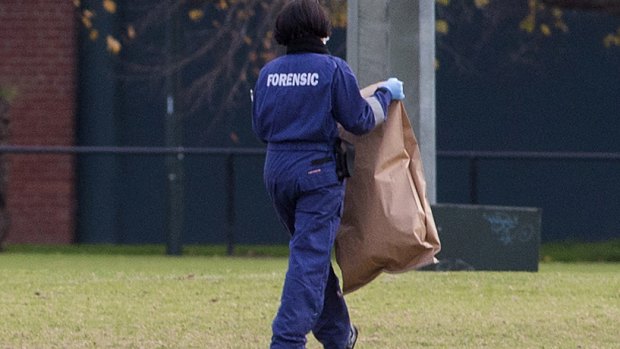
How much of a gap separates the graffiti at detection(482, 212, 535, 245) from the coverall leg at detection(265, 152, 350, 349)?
487cm

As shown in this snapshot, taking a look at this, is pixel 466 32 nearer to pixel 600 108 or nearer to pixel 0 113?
pixel 600 108

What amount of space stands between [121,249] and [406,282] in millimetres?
6086

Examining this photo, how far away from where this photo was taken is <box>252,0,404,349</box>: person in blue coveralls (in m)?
7.05

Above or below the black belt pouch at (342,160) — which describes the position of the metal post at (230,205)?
below

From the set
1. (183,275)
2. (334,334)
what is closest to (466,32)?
(183,275)

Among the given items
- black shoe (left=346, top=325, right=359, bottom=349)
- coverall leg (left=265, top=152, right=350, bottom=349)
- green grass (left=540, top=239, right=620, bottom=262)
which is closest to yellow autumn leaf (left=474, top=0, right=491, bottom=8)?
green grass (left=540, top=239, right=620, bottom=262)

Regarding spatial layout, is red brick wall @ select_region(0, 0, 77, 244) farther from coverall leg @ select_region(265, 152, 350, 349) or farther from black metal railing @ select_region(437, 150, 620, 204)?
coverall leg @ select_region(265, 152, 350, 349)

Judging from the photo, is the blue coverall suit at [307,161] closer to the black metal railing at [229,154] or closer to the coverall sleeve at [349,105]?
the coverall sleeve at [349,105]

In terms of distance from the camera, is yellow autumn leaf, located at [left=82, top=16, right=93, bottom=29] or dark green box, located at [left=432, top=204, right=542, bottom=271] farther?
yellow autumn leaf, located at [left=82, top=16, right=93, bottom=29]

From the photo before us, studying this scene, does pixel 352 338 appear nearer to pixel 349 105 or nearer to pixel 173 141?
pixel 349 105

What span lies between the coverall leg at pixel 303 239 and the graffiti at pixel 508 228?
16.0 feet

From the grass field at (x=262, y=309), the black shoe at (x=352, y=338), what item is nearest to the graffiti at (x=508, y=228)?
the grass field at (x=262, y=309)

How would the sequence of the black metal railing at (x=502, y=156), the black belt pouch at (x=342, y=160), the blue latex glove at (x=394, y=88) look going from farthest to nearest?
1. the black metal railing at (x=502, y=156)
2. the blue latex glove at (x=394, y=88)
3. the black belt pouch at (x=342, y=160)

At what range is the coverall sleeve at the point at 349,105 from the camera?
7.07m
